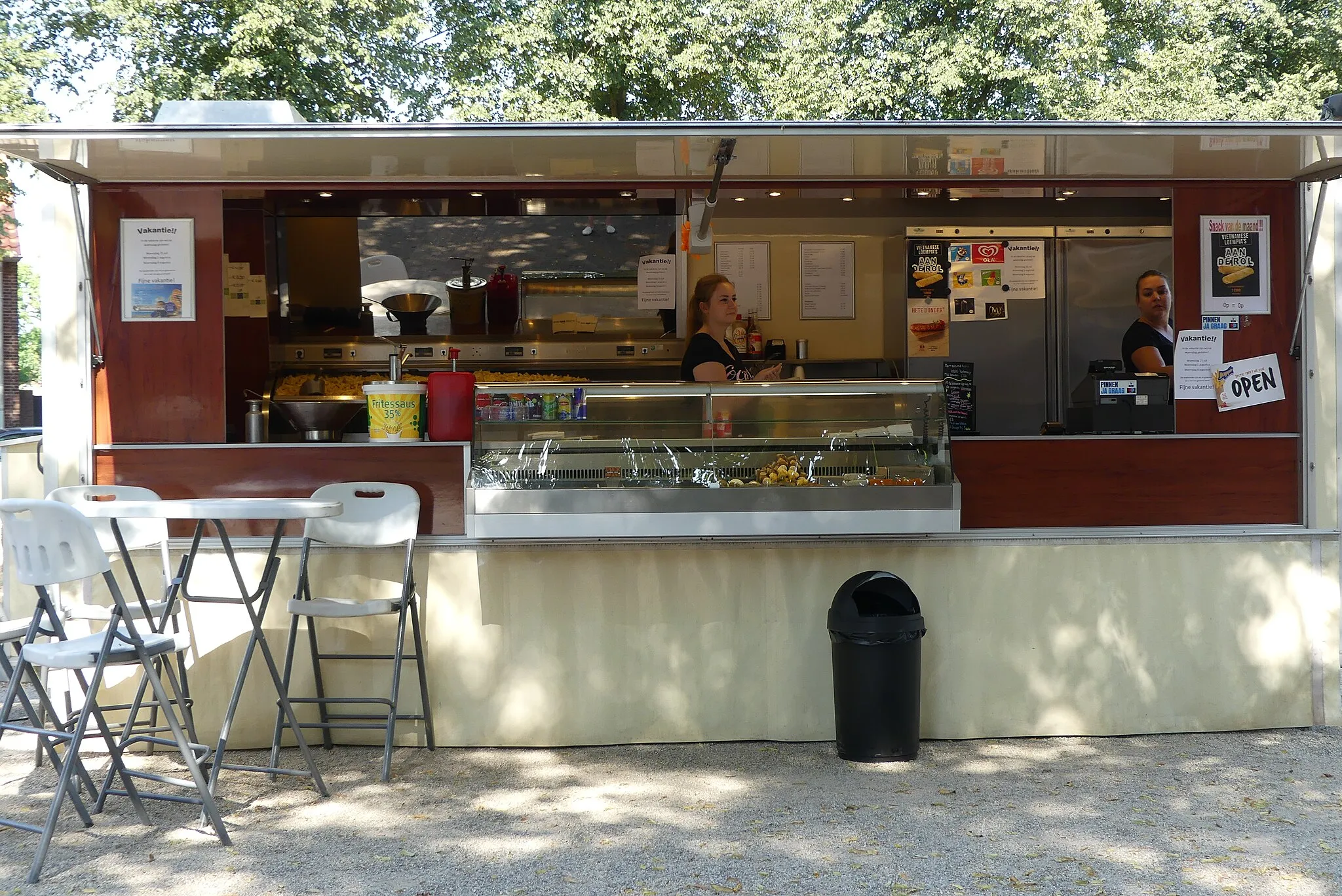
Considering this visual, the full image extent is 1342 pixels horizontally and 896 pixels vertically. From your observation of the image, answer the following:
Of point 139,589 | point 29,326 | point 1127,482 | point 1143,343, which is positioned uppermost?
point 29,326

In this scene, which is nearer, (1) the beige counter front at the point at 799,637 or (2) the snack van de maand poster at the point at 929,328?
(1) the beige counter front at the point at 799,637

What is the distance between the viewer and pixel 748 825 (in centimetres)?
395

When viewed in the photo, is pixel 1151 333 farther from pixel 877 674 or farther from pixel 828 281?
pixel 828 281

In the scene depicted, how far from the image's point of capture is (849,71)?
46.2ft

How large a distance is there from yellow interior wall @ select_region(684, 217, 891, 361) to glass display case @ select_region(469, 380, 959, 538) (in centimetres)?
382

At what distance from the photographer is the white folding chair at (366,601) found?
14.8ft

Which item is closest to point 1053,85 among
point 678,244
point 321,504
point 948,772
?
point 678,244

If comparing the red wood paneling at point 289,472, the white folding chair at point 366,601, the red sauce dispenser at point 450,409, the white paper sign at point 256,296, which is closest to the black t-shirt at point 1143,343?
the red sauce dispenser at point 450,409

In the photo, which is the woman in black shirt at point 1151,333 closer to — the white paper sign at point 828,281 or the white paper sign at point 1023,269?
the white paper sign at point 1023,269

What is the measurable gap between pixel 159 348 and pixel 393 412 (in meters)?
1.01

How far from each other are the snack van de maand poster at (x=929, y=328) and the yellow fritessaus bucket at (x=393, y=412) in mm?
4620

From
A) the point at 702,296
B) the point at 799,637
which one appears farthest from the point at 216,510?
the point at 702,296

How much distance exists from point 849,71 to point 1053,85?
7.61ft

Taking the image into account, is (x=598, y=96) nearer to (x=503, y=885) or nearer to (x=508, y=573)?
(x=508, y=573)
